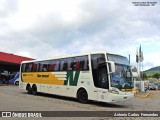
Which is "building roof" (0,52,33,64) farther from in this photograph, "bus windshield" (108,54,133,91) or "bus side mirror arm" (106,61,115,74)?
"bus side mirror arm" (106,61,115,74)

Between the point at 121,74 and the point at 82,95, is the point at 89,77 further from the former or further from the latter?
the point at 121,74

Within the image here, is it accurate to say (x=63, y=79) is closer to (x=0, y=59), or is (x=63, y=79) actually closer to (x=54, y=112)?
(x=54, y=112)

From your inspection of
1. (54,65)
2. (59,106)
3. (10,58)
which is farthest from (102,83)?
(10,58)

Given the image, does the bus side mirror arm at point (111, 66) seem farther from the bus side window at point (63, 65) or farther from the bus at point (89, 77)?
the bus side window at point (63, 65)

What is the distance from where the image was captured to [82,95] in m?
19.7

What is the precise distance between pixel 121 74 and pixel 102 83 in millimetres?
1316

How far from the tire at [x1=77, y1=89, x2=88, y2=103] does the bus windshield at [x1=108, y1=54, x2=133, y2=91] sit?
2.52m

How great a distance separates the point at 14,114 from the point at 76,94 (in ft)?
26.7

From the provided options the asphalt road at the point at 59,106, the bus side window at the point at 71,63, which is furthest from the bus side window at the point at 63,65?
the asphalt road at the point at 59,106

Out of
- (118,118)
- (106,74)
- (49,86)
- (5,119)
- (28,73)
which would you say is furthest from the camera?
(28,73)

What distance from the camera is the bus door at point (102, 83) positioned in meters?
17.8

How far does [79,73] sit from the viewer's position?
65.6 ft

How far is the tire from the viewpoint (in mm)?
19406

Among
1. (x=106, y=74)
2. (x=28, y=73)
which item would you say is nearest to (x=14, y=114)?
(x=106, y=74)
